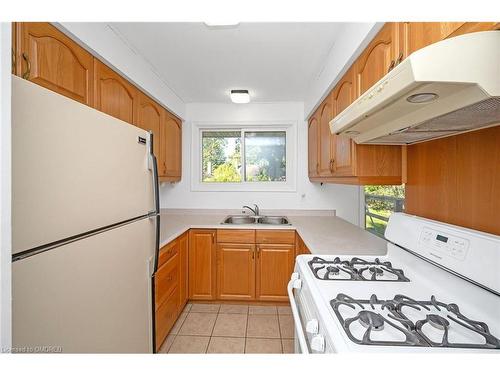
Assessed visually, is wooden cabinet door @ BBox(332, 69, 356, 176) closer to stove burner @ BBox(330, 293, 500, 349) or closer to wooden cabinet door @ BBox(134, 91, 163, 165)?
stove burner @ BBox(330, 293, 500, 349)

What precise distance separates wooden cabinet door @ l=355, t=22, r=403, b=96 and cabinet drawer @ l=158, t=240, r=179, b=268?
5.79 ft

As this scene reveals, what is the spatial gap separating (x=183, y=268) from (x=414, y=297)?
198 cm

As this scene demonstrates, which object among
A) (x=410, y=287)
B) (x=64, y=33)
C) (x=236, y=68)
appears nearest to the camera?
(x=410, y=287)

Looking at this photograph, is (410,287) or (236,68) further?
(236,68)

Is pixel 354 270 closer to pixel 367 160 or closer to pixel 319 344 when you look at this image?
pixel 319 344

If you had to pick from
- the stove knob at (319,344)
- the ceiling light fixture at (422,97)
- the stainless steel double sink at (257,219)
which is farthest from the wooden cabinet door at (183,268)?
the ceiling light fixture at (422,97)

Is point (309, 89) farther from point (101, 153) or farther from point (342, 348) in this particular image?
point (342, 348)

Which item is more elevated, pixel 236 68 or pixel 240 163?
pixel 236 68

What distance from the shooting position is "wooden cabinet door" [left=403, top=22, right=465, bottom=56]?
0.75m

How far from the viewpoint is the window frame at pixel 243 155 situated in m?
3.01

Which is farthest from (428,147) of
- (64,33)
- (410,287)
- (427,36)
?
(64,33)

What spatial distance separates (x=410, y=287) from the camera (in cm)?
100


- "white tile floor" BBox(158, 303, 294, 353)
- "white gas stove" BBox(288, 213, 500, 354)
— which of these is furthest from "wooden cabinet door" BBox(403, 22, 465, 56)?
"white tile floor" BBox(158, 303, 294, 353)
